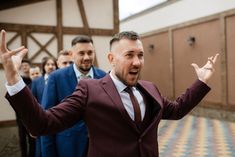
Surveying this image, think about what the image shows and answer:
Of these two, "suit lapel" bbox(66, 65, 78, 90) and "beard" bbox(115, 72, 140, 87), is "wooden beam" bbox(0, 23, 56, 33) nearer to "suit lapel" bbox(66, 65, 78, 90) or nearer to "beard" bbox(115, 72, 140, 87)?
"suit lapel" bbox(66, 65, 78, 90)

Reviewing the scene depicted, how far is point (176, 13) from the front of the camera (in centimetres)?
1177

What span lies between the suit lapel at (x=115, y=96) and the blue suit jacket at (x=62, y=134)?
3.06 feet

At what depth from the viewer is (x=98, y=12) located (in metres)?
8.58

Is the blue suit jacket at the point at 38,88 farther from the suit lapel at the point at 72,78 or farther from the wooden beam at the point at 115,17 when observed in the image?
the wooden beam at the point at 115,17

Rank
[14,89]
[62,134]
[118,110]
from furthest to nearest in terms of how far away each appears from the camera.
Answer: [62,134], [118,110], [14,89]

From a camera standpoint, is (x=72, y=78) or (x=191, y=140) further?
(x=191, y=140)

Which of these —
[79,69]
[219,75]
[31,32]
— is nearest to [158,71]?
[219,75]

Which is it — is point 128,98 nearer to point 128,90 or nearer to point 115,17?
point 128,90

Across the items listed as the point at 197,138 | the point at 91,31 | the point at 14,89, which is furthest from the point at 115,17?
the point at 14,89

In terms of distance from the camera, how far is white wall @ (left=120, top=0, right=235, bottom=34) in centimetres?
990

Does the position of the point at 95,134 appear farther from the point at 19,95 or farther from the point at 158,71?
the point at 158,71

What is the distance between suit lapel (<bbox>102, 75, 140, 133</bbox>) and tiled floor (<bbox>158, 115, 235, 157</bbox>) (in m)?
4.34

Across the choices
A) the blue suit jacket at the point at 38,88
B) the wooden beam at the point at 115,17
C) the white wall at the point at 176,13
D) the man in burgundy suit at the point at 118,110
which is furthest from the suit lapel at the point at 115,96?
the white wall at the point at 176,13

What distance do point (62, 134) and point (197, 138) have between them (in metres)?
5.17
